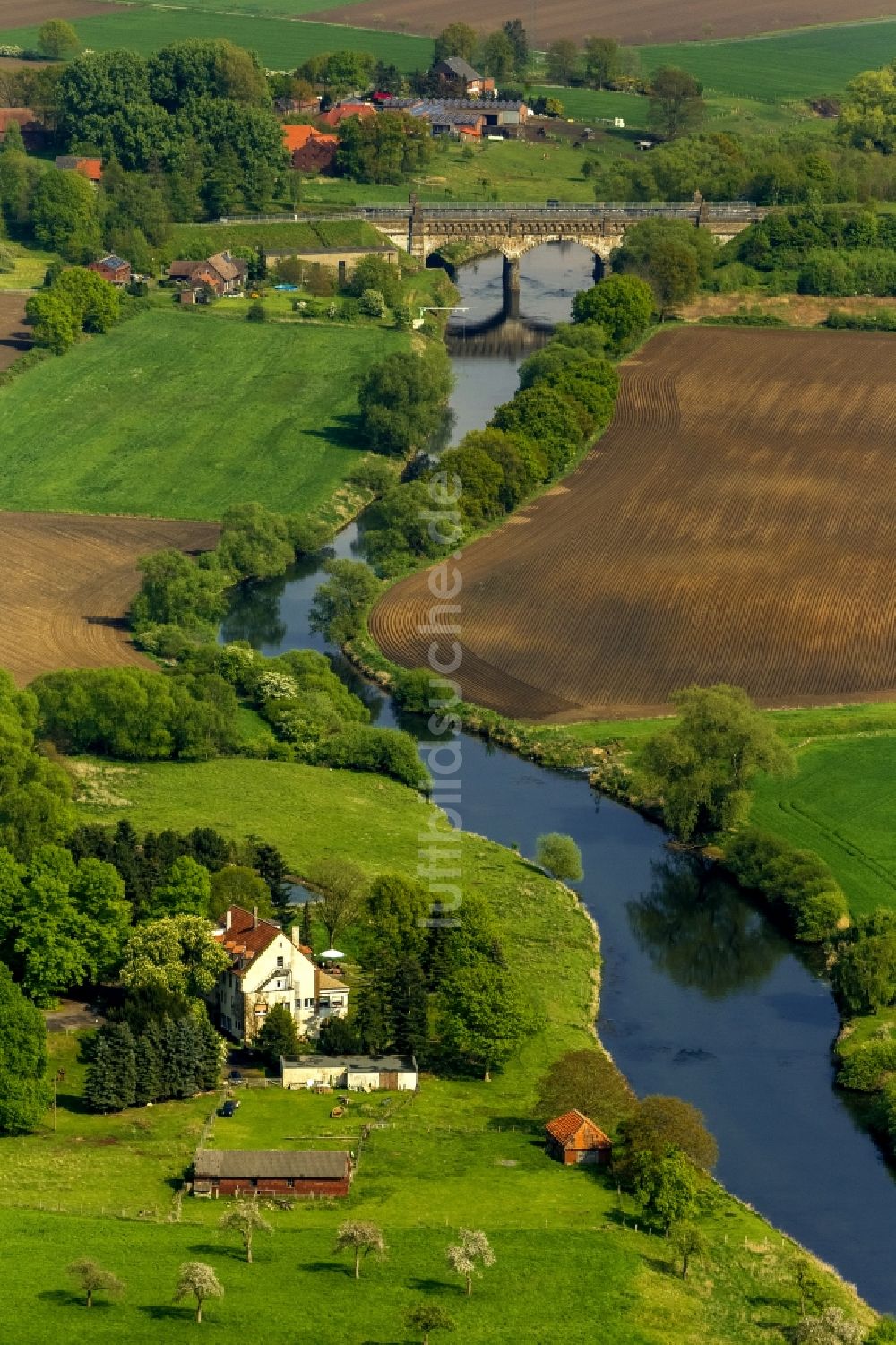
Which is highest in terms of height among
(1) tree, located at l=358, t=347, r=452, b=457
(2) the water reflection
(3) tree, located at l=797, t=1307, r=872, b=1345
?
(1) tree, located at l=358, t=347, r=452, b=457

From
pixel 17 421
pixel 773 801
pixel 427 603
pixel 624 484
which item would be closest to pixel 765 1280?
pixel 773 801

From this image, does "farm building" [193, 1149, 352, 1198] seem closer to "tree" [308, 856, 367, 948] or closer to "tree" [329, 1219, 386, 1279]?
"tree" [329, 1219, 386, 1279]

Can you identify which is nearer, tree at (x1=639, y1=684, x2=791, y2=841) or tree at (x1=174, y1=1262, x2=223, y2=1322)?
tree at (x1=174, y1=1262, x2=223, y2=1322)

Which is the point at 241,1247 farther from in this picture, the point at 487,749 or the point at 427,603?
the point at 427,603

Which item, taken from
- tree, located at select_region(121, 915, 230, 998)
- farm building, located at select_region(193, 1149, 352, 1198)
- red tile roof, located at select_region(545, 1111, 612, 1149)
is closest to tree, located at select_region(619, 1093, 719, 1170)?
red tile roof, located at select_region(545, 1111, 612, 1149)

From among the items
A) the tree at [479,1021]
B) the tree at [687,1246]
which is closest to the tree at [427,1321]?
the tree at [687,1246]

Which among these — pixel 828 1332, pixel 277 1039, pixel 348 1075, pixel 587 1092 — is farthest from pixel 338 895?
pixel 828 1332

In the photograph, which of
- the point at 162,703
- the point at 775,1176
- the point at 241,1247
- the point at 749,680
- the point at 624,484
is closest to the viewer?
the point at 241,1247
